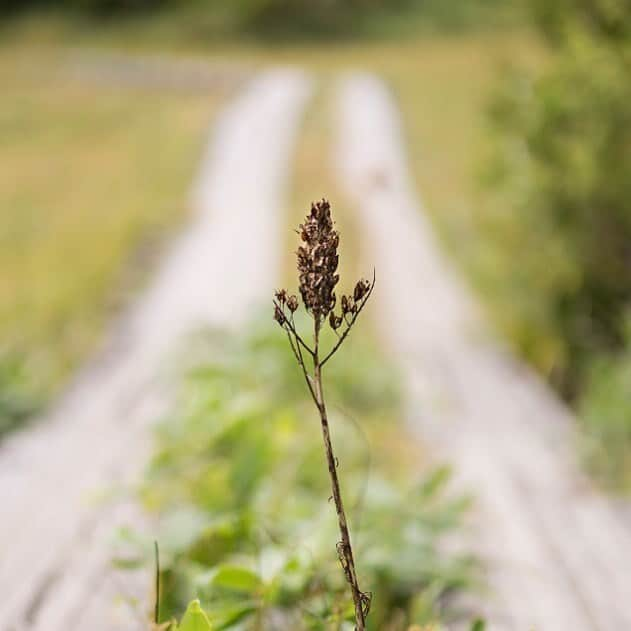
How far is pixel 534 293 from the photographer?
28.4 feet

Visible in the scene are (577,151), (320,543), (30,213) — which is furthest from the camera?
(30,213)

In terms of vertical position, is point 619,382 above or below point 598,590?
above

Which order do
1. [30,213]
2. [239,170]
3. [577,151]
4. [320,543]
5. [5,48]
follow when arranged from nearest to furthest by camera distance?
[320,543] < [577,151] < [30,213] < [239,170] < [5,48]

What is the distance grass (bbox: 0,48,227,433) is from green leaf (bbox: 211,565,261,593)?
268 centimetres

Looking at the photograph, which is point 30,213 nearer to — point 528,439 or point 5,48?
point 528,439

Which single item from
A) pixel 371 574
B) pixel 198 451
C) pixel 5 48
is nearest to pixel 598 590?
pixel 371 574

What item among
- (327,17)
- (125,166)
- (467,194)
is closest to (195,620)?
(467,194)

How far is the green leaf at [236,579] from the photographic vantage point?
2877 millimetres

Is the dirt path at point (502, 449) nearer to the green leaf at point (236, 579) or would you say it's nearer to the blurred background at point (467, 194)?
the blurred background at point (467, 194)

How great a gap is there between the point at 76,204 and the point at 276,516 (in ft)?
33.2

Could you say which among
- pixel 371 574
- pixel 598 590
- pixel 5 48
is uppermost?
pixel 5 48

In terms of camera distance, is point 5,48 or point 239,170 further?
point 5,48

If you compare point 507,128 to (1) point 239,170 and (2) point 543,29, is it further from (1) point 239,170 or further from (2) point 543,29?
(1) point 239,170

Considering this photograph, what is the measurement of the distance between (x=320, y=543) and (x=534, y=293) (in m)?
5.58
